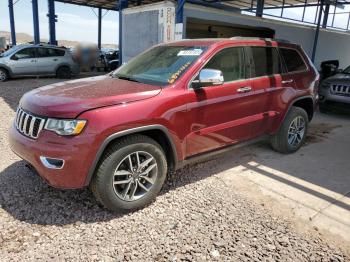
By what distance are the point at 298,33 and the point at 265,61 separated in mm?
10516

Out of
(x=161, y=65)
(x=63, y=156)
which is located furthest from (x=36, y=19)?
(x=63, y=156)

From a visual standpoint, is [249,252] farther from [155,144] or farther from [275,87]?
[275,87]

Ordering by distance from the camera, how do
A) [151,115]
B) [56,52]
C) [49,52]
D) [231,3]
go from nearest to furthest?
[151,115] → [49,52] → [56,52] → [231,3]

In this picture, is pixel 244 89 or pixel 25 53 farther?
pixel 25 53

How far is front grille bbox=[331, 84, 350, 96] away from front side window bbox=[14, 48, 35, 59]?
38.3ft

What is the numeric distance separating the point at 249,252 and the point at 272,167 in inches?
80.2

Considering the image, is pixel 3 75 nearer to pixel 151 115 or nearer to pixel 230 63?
pixel 230 63

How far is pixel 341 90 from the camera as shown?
A: 784 cm

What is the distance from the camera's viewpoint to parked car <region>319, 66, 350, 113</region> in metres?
7.75

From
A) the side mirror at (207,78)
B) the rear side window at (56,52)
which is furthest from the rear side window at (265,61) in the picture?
the rear side window at (56,52)

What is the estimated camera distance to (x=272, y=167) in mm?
4668

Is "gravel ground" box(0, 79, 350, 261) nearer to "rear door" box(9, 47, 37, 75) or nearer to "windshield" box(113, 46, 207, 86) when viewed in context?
"windshield" box(113, 46, 207, 86)

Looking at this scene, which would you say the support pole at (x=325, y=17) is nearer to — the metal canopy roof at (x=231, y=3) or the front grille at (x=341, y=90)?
the metal canopy roof at (x=231, y=3)

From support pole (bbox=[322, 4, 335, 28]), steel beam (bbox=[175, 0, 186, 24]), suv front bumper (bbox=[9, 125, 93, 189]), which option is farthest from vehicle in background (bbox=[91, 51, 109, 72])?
suv front bumper (bbox=[9, 125, 93, 189])
